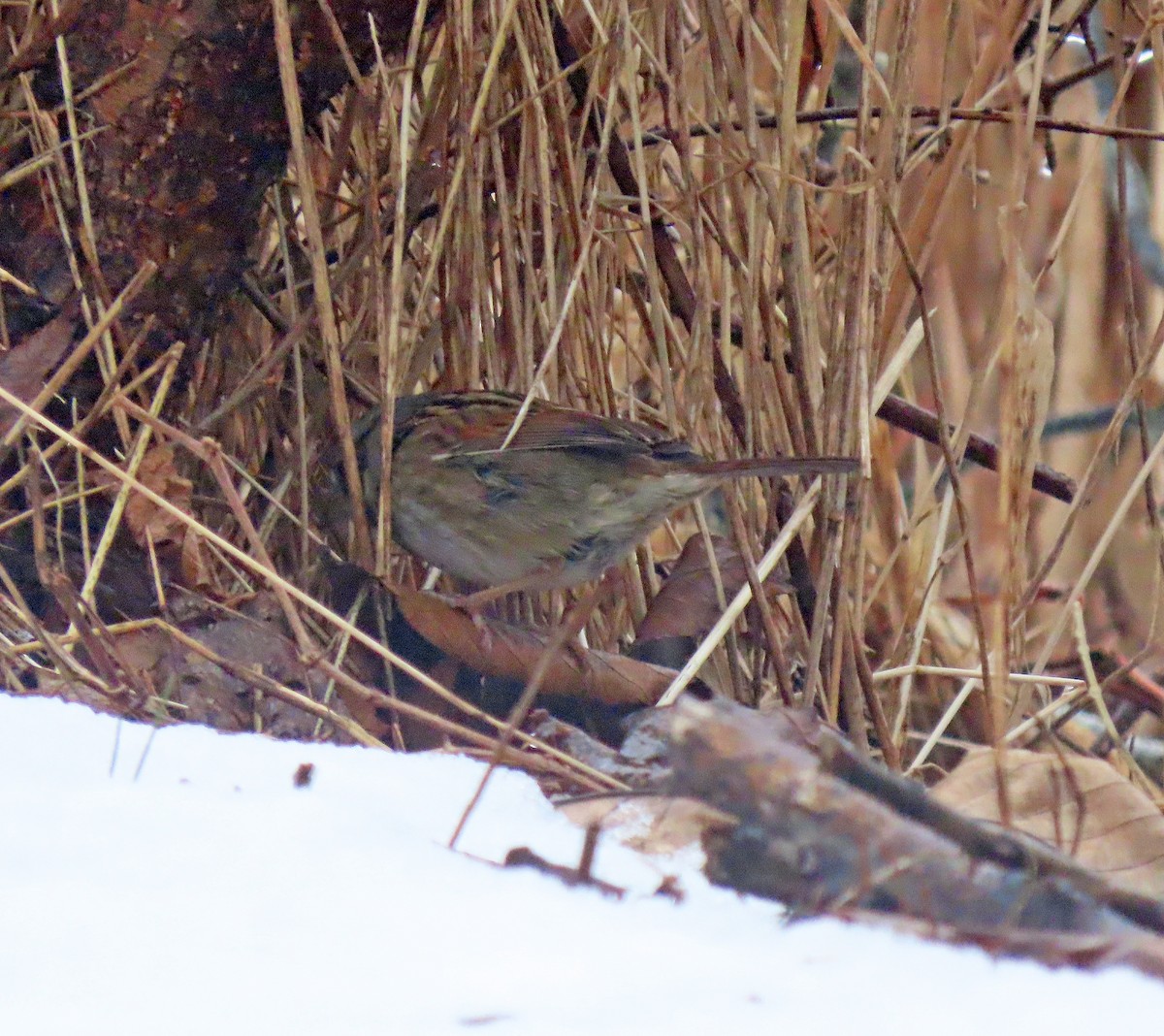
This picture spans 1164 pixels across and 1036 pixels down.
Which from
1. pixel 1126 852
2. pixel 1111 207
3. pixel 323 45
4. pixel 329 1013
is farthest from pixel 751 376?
pixel 1111 207

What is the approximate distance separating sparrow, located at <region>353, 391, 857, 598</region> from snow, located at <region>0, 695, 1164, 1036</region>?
0.93 m

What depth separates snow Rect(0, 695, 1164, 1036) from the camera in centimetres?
78

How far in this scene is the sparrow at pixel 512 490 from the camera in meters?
2.05

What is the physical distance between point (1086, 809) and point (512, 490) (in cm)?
117

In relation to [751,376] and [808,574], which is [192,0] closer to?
[751,376]

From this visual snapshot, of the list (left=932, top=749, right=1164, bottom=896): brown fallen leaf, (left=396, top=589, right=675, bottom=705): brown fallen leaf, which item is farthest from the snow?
(left=396, top=589, right=675, bottom=705): brown fallen leaf

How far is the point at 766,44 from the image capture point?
70.2 inches

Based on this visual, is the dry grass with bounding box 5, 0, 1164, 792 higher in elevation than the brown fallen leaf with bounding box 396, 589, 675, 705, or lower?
higher

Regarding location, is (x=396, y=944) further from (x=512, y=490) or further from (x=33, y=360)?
(x=512, y=490)

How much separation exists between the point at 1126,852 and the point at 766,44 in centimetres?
103

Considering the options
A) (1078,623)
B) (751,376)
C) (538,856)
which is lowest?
(1078,623)

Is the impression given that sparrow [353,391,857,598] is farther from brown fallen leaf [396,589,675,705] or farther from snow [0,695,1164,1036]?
snow [0,695,1164,1036]

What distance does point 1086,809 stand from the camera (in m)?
1.22

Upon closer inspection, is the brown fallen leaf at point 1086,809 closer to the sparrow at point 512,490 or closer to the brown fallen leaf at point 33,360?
the sparrow at point 512,490
